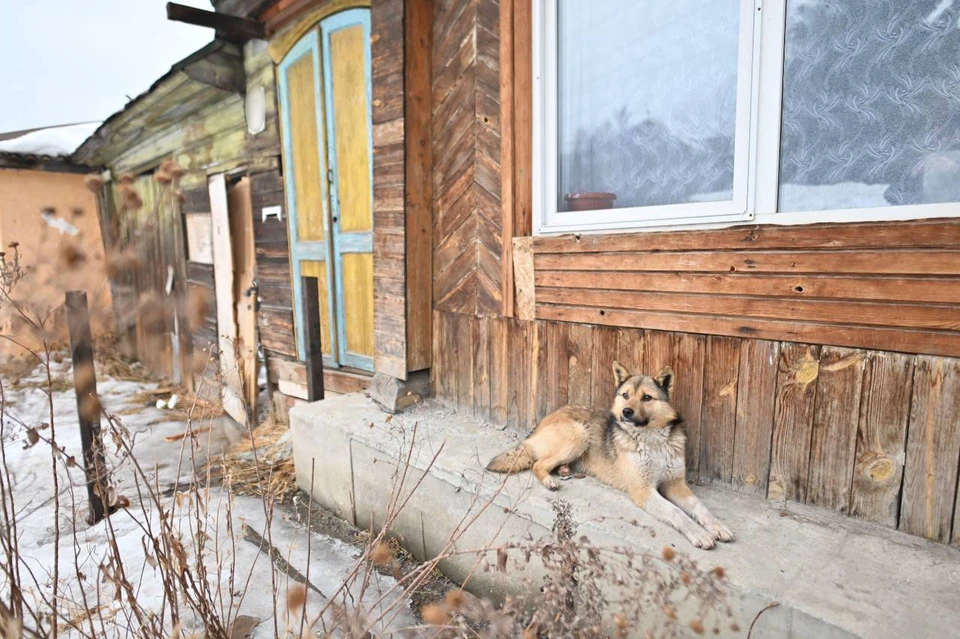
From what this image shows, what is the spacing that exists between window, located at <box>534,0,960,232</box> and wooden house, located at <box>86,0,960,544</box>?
10 mm

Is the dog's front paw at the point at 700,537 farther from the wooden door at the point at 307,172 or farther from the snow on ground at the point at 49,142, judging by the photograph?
the snow on ground at the point at 49,142

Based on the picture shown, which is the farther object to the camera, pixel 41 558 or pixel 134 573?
pixel 41 558

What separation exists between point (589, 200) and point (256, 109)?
14.0 feet

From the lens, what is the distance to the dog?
221 cm

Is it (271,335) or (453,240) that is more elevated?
(453,240)

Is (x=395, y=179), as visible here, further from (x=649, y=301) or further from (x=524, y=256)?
(x=649, y=301)

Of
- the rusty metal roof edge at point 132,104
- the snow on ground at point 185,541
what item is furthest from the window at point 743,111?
the rusty metal roof edge at point 132,104

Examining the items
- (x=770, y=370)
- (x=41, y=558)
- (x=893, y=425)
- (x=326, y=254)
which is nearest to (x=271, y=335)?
(x=326, y=254)

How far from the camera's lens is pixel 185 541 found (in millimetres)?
3188

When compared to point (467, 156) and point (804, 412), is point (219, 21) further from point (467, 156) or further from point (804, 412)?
point (804, 412)

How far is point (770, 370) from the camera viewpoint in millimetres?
2336

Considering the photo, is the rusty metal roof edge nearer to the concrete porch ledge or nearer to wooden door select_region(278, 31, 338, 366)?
wooden door select_region(278, 31, 338, 366)

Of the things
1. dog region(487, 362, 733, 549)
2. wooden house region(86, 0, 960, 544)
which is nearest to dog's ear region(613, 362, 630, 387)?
dog region(487, 362, 733, 549)

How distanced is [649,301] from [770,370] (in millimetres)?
670
